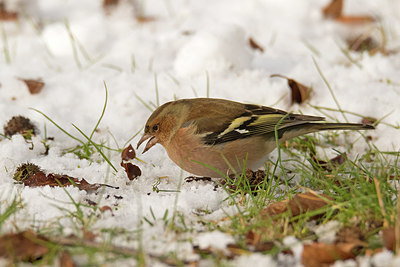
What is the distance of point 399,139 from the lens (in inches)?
151

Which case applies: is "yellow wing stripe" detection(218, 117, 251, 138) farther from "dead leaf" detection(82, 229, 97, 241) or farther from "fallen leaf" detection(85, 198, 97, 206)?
"dead leaf" detection(82, 229, 97, 241)

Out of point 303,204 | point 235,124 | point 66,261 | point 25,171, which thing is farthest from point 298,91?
point 66,261

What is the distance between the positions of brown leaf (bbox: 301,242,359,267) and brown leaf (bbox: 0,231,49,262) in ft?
3.61

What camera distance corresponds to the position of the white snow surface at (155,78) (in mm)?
2807

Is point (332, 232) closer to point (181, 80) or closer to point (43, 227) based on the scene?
point (43, 227)

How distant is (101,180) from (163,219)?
94cm

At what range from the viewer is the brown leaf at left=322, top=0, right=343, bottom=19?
6.32 meters

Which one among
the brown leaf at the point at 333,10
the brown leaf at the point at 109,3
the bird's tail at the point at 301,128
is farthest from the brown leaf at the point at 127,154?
the brown leaf at the point at 333,10

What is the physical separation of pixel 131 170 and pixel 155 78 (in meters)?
1.16

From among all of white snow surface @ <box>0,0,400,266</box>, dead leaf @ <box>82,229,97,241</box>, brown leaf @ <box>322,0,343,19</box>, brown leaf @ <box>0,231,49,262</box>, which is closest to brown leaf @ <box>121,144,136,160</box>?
white snow surface @ <box>0,0,400,266</box>

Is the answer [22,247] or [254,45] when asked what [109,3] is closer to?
[254,45]

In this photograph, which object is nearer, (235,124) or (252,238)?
(252,238)

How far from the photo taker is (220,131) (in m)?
3.37

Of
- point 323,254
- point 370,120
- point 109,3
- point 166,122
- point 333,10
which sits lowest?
point 323,254
